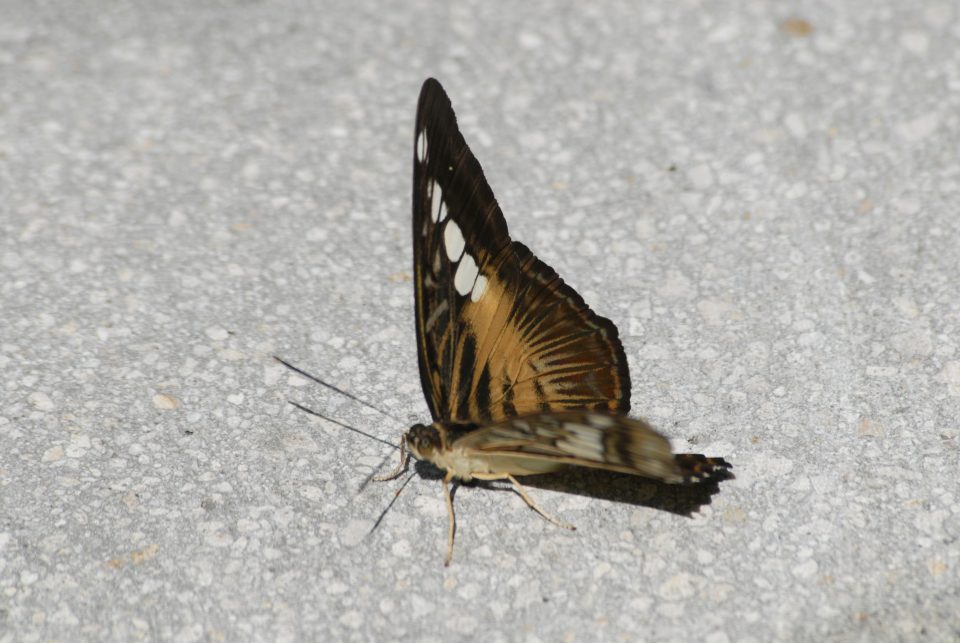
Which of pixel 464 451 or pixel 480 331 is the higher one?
pixel 480 331

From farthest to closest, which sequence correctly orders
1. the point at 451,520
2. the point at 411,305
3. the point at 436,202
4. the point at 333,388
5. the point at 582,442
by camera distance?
1. the point at 411,305
2. the point at 333,388
3. the point at 436,202
4. the point at 451,520
5. the point at 582,442

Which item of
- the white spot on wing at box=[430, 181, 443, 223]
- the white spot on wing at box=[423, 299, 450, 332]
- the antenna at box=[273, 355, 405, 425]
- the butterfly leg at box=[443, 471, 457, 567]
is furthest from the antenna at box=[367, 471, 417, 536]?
the white spot on wing at box=[430, 181, 443, 223]

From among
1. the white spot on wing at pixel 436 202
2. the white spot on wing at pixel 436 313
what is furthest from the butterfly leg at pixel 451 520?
the white spot on wing at pixel 436 202

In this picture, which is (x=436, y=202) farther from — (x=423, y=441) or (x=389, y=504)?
(x=389, y=504)

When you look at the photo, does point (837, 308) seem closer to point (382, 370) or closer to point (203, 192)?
point (382, 370)

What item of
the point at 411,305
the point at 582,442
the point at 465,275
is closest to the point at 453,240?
the point at 465,275

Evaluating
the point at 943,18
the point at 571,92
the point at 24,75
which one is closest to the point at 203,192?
the point at 24,75

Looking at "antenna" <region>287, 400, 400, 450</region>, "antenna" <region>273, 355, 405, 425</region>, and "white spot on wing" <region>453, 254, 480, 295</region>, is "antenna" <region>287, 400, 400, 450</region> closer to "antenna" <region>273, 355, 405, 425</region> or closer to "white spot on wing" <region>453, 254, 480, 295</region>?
"antenna" <region>273, 355, 405, 425</region>
